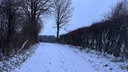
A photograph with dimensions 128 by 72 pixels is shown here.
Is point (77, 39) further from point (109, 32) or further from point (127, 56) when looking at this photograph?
point (127, 56)

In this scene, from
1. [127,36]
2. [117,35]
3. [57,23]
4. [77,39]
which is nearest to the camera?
[127,36]

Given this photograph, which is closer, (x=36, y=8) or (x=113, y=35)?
(x=113, y=35)

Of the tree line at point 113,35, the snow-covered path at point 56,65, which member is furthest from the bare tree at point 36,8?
the snow-covered path at point 56,65

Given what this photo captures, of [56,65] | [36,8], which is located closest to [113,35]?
[56,65]

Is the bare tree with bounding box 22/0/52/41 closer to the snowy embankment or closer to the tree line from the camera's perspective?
the tree line

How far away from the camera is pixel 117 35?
828 inches

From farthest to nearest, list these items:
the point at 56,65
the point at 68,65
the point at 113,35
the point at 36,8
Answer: the point at 36,8 → the point at 113,35 → the point at 68,65 → the point at 56,65

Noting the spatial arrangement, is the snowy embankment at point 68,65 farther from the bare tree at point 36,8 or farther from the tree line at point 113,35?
the bare tree at point 36,8

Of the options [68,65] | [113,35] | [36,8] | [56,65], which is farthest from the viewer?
[36,8]

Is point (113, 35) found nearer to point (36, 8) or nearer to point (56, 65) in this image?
point (56, 65)

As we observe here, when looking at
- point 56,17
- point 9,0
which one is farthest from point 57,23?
point 9,0

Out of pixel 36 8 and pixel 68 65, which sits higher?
pixel 36 8

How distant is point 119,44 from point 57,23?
48.0 metres

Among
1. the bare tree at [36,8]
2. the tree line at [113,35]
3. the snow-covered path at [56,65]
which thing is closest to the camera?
the snow-covered path at [56,65]
